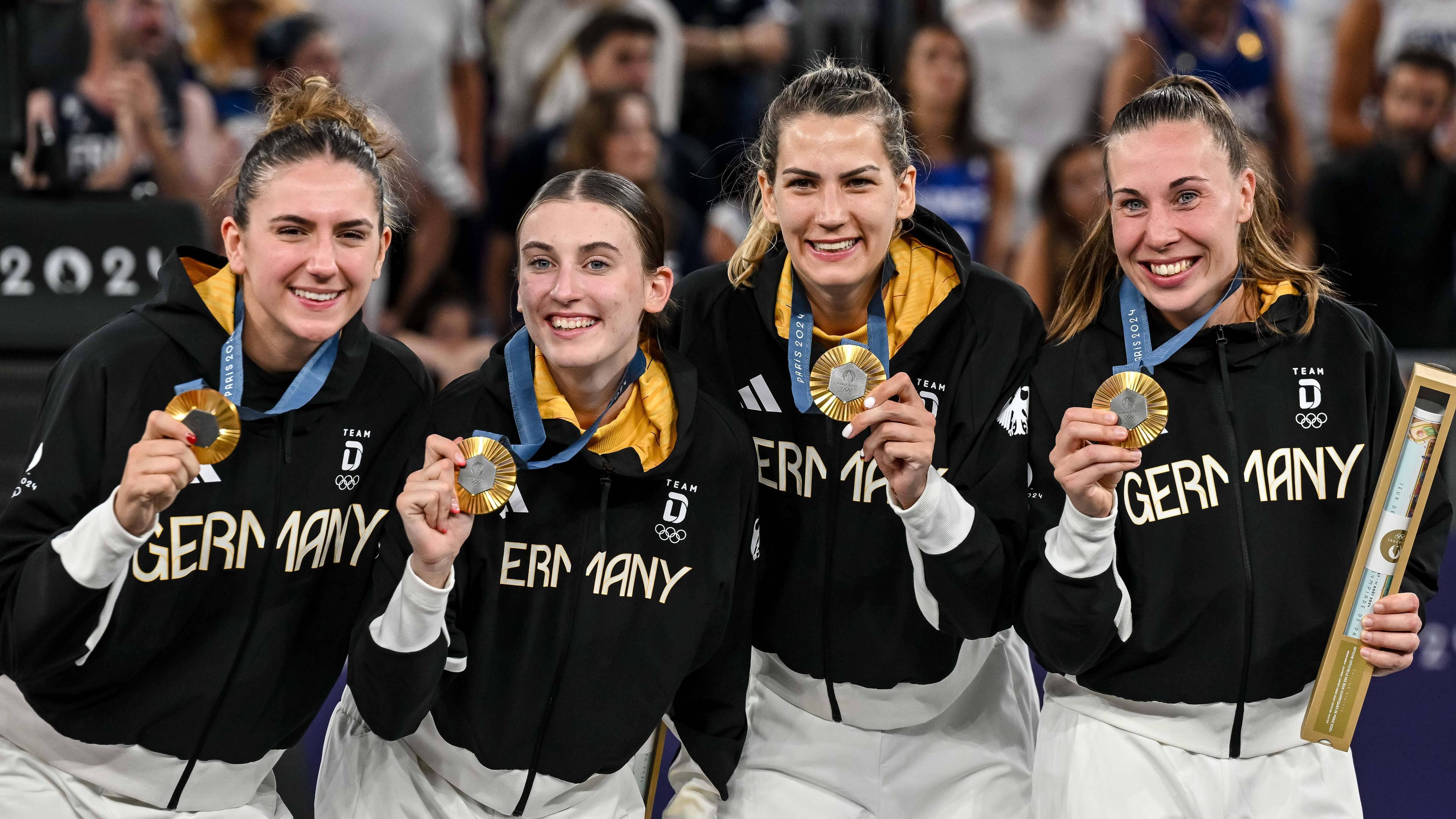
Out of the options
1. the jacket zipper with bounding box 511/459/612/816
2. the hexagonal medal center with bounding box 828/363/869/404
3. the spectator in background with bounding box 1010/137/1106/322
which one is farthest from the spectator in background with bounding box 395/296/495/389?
the hexagonal medal center with bounding box 828/363/869/404

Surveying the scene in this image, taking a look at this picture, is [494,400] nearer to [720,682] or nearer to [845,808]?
[720,682]

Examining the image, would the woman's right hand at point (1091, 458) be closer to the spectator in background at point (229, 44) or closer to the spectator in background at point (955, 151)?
the spectator in background at point (955, 151)

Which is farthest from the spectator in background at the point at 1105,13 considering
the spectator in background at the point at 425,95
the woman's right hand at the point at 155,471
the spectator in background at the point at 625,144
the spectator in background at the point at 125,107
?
the woman's right hand at the point at 155,471

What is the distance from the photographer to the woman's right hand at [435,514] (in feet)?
9.28

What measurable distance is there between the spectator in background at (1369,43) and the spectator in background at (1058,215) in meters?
1.52

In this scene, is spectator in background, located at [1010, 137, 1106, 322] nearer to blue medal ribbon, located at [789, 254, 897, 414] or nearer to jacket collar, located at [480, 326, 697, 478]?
blue medal ribbon, located at [789, 254, 897, 414]

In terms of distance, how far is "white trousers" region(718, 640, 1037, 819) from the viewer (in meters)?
3.44

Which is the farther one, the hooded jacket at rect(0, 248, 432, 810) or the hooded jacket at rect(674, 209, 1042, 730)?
the hooded jacket at rect(674, 209, 1042, 730)

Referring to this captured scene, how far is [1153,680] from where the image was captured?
308 cm

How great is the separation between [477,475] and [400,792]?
0.80 m

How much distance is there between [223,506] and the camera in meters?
3.07

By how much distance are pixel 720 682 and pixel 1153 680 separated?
93 centimetres

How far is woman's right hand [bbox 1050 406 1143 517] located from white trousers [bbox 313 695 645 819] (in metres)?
1.19

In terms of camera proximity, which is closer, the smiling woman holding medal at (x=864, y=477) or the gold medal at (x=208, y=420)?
the gold medal at (x=208, y=420)
